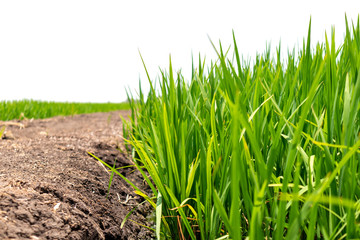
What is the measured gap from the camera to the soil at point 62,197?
1145 mm

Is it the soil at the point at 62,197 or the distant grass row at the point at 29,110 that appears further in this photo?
the distant grass row at the point at 29,110

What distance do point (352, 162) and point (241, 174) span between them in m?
0.37

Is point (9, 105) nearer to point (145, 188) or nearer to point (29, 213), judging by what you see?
point (145, 188)

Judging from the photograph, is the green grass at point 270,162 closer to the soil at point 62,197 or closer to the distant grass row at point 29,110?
the soil at point 62,197

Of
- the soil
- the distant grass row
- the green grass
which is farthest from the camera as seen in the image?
the distant grass row

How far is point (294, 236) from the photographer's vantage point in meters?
0.79

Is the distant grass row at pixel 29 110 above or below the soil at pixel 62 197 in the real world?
above

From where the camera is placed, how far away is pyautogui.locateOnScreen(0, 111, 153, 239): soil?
114 cm

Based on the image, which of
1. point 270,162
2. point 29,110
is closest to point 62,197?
point 270,162

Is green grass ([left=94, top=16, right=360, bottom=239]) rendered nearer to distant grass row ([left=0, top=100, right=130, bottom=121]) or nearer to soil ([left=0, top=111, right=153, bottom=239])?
soil ([left=0, top=111, right=153, bottom=239])

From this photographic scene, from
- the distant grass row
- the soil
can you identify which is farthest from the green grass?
the distant grass row

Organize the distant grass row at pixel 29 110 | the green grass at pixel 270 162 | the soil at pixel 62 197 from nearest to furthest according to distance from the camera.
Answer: the green grass at pixel 270 162, the soil at pixel 62 197, the distant grass row at pixel 29 110

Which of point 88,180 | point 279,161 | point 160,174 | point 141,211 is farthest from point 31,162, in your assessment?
point 279,161

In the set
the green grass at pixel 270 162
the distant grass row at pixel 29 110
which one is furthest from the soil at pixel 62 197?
the distant grass row at pixel 29 110
